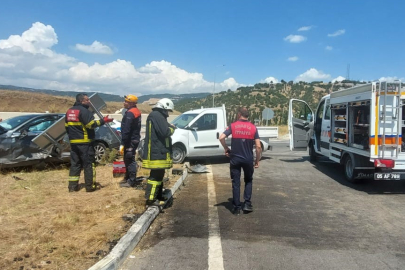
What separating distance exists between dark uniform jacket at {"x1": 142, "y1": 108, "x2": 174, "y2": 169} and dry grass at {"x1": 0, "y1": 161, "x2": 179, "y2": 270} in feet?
2.55

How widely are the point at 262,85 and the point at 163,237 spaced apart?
8603 cm

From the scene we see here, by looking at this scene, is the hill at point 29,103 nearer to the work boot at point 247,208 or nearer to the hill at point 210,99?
the hill at point 210,99

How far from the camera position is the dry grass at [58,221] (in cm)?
377

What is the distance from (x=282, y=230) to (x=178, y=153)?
623 cm

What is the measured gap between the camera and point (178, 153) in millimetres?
10812

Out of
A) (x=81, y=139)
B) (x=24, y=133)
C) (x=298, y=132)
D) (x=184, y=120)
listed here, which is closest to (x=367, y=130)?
(x=298, y=132)

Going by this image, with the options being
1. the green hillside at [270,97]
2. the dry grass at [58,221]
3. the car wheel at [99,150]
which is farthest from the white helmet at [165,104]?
the green hillside at [270,97]

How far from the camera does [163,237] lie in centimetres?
462

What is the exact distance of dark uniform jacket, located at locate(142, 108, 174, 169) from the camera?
5566 millimetres

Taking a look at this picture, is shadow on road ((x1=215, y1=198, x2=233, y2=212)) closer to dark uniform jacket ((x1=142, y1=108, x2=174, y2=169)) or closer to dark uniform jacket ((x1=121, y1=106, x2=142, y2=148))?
dark uniform jacket ((x1=142, y1=108, x2=174, y2=169))

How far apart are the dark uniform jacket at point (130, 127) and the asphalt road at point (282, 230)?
1.51 metres

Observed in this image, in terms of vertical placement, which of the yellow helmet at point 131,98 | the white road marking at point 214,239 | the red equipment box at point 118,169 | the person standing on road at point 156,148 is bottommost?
the white road marking at point 214,239

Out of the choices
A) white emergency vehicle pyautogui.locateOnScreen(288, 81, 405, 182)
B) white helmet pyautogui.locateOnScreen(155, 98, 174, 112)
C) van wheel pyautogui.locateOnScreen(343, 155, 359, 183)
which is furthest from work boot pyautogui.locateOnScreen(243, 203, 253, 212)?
van wheel pyautogui.locateOnScreen(343, 155, 359, 183)

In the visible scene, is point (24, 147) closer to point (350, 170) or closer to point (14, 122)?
point (14, 122)
